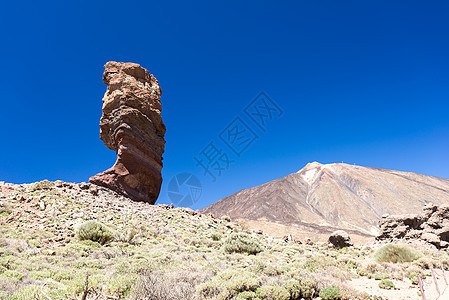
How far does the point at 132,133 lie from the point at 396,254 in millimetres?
18989

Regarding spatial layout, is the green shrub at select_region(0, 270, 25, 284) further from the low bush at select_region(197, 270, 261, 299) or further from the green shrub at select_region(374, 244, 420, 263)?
the green shrub at select_region(374, 244, 420, 263)

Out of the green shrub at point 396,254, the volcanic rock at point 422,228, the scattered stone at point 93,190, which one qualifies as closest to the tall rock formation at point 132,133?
the scattered stone at point 93,190

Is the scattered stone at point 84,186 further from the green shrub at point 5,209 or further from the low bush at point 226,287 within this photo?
the low bush at point 226,287

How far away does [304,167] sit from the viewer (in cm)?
10819

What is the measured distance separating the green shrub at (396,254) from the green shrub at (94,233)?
13.5 meters

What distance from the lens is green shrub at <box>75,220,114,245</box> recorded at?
1127cm

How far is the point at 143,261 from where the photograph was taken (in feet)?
27.6

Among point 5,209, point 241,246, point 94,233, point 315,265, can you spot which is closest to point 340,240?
point 241,246

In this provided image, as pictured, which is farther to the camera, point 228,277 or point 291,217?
point 291,217

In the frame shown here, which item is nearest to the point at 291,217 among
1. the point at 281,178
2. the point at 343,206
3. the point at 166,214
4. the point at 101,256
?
the point at 343,206

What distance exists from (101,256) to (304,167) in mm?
106787

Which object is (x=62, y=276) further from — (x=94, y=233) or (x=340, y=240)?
(x=340, y=240)

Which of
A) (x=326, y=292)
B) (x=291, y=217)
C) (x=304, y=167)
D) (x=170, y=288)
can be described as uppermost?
(x=304, y=167)

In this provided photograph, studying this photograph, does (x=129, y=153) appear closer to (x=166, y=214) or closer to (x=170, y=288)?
(x=166, y=214)
